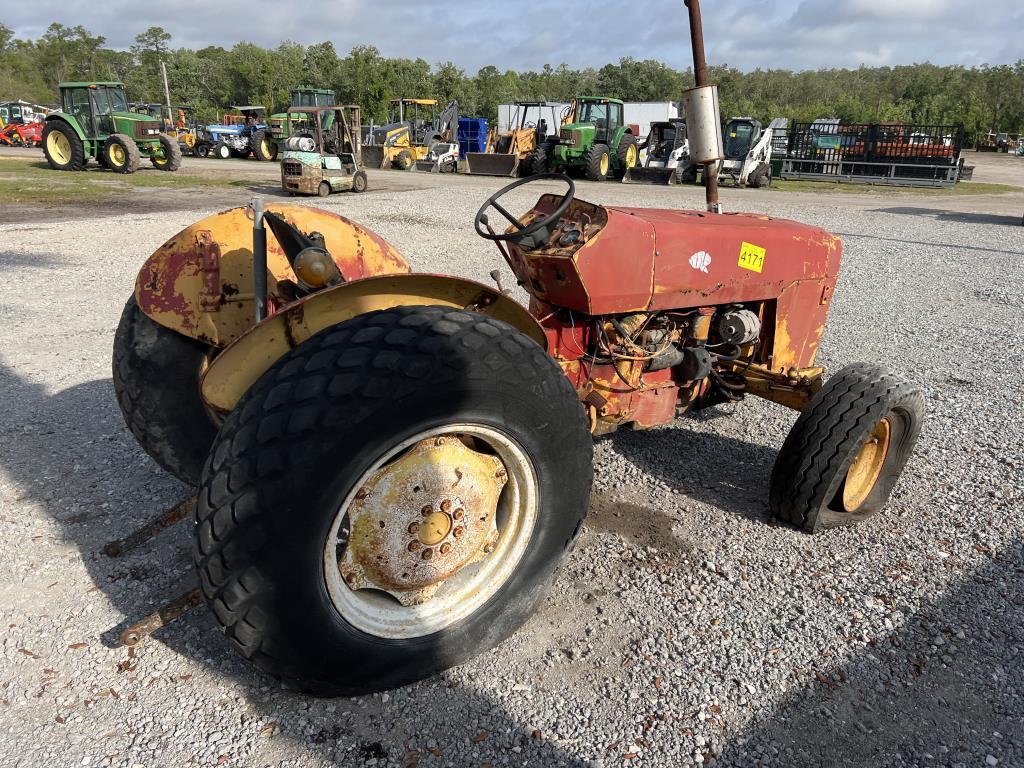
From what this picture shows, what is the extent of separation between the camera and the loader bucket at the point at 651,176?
21.3 metres

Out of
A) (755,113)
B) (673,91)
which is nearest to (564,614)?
(755,113)

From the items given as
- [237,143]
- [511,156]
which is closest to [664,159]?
[511,156]

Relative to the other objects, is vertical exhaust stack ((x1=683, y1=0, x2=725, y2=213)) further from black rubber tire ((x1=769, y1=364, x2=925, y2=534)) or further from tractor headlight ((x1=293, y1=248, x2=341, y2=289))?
tractor headlight ((x1=293, y1=248, x2=341, y2=289))

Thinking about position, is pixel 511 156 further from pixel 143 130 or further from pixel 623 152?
pixel 143 130

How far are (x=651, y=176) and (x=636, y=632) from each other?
21.2 metres

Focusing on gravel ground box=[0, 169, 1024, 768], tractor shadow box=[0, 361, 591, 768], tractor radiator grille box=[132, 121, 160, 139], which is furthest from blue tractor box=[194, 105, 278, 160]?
tractor shadow box=[0, 361, 591, 768]

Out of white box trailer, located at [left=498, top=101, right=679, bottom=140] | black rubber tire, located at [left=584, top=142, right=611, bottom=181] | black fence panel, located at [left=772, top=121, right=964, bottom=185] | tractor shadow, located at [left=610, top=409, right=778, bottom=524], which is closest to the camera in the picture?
tractor shadow, located at [left=610, top=409, right=778, bottom=524]

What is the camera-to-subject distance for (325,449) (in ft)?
5.37

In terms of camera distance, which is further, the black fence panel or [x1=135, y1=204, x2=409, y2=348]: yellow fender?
the black fence panel

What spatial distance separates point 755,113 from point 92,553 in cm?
5821

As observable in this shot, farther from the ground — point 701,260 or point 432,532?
point 701,260

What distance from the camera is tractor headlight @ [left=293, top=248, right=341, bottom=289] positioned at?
2025mm

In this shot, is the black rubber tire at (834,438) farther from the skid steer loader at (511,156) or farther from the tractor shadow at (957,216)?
the skid steer loader at (511,156)

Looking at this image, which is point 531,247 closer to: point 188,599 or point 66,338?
point 188,599
